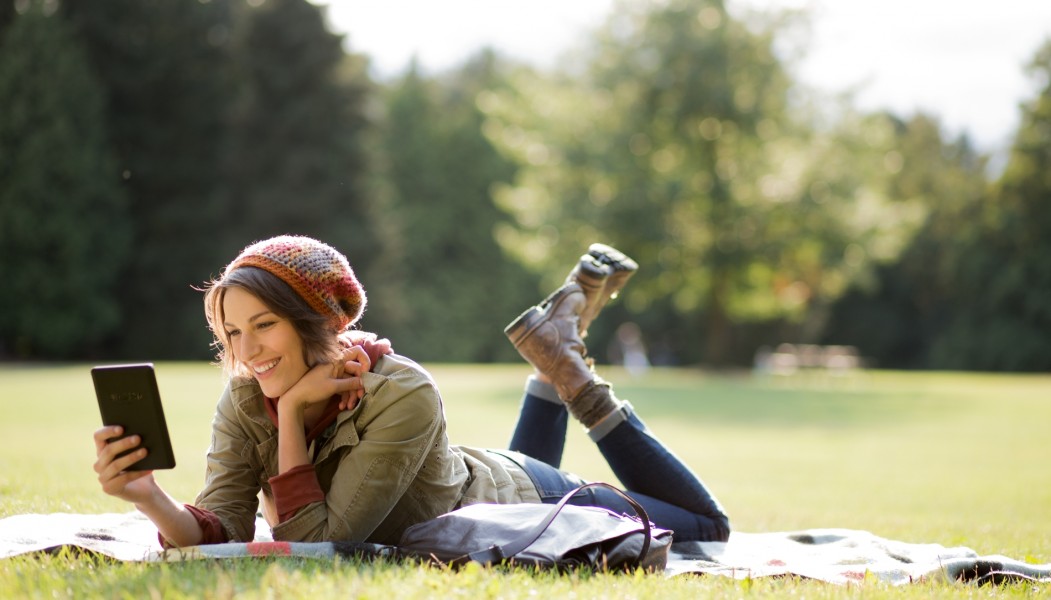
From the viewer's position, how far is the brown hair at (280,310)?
3.30m

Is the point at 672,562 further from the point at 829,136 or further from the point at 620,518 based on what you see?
the point at 829,136

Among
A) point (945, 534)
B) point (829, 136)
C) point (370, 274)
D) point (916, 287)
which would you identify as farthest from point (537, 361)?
point (916, 287)

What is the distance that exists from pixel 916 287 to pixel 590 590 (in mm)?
45941

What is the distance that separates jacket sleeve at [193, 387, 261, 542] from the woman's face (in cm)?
27

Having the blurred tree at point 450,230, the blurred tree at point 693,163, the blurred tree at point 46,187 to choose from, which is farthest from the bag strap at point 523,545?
the blurred tree at point 450,230

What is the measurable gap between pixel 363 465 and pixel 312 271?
26.0 inches

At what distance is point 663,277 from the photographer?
28.7 meters

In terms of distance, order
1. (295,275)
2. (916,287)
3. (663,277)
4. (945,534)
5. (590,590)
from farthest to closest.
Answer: (916,287) < (663,277) < (945,534) < (295,275) < (590,590)

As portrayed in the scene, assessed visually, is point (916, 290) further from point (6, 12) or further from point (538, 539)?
point (538, 539)

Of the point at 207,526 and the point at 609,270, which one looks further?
the point at 609,270

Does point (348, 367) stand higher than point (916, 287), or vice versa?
point (348, 367)

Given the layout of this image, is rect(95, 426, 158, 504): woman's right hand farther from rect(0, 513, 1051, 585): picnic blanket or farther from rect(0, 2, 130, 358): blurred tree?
rect(0, 2, 130, 358): blurred tree

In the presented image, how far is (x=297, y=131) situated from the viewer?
34750 mm

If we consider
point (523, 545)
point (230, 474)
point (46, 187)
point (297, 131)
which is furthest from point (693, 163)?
point (523, 545)
